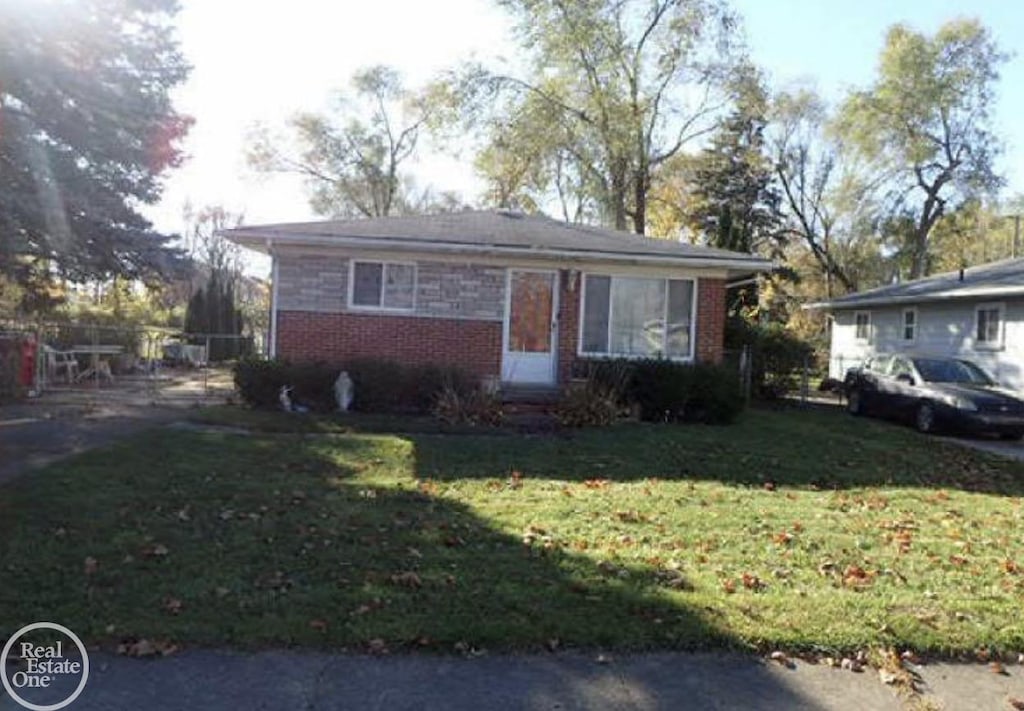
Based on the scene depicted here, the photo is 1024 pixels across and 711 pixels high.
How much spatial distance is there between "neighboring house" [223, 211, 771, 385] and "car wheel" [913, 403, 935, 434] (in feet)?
14.2

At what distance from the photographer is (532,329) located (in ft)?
53.8

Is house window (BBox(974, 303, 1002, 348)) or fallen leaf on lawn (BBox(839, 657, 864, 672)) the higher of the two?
house window (BBox(974, 303, 1002, 348))

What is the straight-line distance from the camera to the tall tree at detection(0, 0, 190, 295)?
16.2m

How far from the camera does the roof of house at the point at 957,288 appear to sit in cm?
2069

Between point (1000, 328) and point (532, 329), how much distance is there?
1202 centimetres

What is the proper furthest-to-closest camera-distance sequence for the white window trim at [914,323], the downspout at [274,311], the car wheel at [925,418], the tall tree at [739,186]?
the tall tree at [739,186] → the white window trim at [914,323] → the car wheel at [925,418] → the downspout at [274,311]

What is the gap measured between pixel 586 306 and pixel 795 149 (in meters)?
32.9

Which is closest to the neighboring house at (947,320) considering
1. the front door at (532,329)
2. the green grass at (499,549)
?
the green grass at (499,549)

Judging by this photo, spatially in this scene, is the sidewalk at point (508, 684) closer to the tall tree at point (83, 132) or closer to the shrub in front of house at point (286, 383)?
the shrub in front of house at point (286, 383)

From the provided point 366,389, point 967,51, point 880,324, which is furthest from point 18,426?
point 967,51

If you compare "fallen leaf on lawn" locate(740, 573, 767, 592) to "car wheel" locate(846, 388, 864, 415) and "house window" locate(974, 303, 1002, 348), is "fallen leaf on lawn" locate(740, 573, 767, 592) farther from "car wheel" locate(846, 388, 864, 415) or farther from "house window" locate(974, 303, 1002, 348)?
"house window" locate(974, 303, 1002, 348)

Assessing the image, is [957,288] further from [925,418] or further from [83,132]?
[83,132]

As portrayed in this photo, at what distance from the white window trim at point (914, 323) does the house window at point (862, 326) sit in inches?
80.0

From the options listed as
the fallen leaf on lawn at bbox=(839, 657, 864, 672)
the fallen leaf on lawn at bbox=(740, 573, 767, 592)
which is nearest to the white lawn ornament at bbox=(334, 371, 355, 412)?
the fallen leaf on lawn at bbox=(740, 573, 767, 592)
